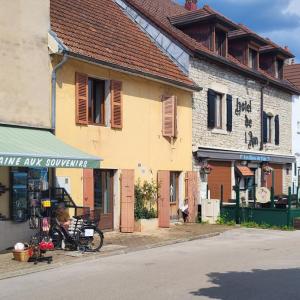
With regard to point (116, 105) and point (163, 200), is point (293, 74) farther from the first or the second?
point (116, 105)

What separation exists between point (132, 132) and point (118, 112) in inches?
38.2

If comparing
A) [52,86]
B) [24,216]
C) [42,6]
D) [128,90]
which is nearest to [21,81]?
[52,86]

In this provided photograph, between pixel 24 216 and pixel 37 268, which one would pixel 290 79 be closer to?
pixel 24 216

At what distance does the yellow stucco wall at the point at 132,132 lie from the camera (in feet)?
50.2

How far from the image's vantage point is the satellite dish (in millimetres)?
20433

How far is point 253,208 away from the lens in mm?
20016

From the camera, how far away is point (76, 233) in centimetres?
1272

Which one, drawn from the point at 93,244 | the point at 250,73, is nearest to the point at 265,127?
the point at 250,73

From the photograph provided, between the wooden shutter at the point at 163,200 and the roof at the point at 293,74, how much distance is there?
15910mm

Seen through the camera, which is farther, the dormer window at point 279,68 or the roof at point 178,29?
the dormer window at point 279,68

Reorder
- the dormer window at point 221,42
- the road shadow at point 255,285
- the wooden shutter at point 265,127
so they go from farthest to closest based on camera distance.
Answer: the wooden shutter at point 265,127 → the dormer window at point 221,42 → the road shadow at point 255,285

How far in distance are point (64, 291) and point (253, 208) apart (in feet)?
40.6

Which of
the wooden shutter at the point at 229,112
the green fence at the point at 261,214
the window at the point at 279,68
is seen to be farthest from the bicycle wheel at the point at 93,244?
the window at the point at 279,68

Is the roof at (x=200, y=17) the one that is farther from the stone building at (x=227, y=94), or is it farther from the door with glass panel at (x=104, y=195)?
the door with glass panel at (x=104, y=195)
